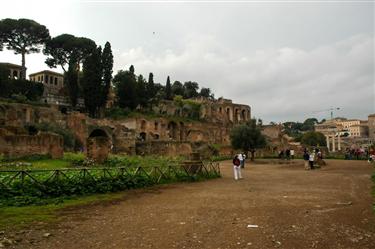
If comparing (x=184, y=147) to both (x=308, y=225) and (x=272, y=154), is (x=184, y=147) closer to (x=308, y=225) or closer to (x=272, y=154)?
(x=272, y=154)

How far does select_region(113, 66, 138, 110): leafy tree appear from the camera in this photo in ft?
186

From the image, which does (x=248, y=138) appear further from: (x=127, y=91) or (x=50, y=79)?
(x=50, y=79)

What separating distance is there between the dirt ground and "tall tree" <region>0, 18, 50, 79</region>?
52.0 metres

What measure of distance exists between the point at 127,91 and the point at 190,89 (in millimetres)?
41979

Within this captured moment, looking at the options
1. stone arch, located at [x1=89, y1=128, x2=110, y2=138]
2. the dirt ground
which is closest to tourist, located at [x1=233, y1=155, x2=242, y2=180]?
the dirt ground

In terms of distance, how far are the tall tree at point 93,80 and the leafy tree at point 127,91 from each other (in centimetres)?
862

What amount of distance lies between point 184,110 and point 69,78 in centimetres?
2634

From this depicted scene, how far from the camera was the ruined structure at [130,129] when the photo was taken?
2937 centimetres

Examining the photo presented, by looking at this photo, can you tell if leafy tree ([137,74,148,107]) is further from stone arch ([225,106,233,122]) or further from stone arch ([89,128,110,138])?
stone arch ([225,106,233,122])

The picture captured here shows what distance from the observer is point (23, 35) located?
5600 cm

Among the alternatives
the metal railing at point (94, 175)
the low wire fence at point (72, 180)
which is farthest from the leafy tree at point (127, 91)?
the low wire fence at point (72, 180)

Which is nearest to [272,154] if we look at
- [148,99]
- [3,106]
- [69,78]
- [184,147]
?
[184,147]

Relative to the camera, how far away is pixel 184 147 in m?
40.3

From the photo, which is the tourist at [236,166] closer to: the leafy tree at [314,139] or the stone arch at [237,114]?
the stone arch at [237,114]
